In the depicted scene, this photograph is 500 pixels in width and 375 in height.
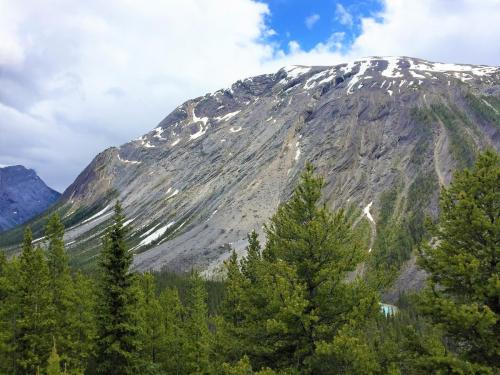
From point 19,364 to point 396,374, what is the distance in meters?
21.0

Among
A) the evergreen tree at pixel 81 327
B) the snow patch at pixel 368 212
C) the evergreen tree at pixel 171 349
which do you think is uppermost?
the snow patch at pixel 368 212

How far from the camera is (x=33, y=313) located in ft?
84.8

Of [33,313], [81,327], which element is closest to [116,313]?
[33,313]

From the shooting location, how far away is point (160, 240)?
197 meters

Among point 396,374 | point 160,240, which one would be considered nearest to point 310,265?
point 396,374

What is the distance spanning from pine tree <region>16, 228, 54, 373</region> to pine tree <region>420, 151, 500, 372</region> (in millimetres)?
20889

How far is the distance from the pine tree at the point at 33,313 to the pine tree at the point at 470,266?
2089cm

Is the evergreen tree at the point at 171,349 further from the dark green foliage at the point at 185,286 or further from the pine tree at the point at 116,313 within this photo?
the dark green foliage at the point at 185,286

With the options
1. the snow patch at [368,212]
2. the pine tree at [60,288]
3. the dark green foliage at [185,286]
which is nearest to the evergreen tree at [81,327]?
the pine tree at [60,288]

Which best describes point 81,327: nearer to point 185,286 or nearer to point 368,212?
point 185,286

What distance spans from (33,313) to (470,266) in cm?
2262

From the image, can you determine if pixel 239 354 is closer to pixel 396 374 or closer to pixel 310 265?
pixel 310 265

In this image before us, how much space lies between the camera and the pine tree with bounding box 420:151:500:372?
14.1 meters

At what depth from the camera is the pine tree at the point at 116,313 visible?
82.8ft
